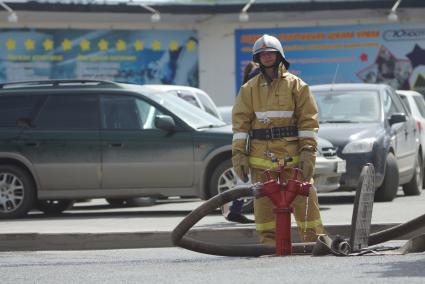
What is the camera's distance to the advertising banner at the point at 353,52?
2767cm

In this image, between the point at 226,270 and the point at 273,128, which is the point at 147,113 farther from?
the point at 226,270

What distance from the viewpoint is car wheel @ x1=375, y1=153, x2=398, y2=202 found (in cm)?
1525

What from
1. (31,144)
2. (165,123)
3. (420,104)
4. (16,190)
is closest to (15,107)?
(31,144)

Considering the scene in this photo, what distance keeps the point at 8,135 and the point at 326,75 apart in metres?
14.3

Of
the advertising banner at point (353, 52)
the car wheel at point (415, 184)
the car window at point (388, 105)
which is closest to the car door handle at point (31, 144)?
the car window at point (388, 105)

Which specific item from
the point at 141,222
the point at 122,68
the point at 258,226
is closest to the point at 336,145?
the point at 141,222

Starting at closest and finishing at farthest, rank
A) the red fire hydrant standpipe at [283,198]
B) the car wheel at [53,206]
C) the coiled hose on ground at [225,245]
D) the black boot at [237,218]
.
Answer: the red fire hydrant standpipe at [283,198] → the coiled hose on ground at [225,245] → the black boot at [237,218] → the car wheel at [53,206]

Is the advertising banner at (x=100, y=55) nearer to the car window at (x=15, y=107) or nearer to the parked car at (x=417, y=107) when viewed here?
the parked car at (x=417, y=107)

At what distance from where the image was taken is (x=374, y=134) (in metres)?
15.2

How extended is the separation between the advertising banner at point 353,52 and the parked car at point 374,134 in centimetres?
1043

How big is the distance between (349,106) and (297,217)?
675 cm

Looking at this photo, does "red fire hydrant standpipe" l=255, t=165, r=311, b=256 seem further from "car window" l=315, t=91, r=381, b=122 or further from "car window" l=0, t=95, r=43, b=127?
"car window" l=315, t=91, r=381, b=122

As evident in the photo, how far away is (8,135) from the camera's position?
14.8 metres

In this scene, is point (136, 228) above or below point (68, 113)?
below
